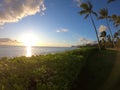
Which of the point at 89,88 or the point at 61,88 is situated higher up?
the point at 61,88

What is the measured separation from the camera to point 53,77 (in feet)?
18.1

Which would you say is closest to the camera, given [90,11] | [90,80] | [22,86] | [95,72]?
[22,86]

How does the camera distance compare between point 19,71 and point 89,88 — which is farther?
point 89,88

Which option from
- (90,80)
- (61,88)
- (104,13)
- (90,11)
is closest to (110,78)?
(90,80)

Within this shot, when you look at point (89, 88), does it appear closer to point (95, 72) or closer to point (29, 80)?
point (95, 72)

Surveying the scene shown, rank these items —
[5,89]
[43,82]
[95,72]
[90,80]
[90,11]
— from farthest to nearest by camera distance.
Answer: [90,11]
[95,72]
[90,80]
[43,82]
[5,89]

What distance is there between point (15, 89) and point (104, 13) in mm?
55064

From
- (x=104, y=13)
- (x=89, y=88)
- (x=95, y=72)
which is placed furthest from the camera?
(x=104, y=13)

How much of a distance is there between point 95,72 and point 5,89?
990 centimetres

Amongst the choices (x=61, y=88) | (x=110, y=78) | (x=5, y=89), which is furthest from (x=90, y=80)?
(x=5, y=89)

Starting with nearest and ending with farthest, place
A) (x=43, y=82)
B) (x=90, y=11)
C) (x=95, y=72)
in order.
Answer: (x=43, y=82) → (x=95, y=72) → (x=90, y=11)

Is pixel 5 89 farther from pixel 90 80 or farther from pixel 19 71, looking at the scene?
pixel 90 80

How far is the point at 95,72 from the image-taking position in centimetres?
1307

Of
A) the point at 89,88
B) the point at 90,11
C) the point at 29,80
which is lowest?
the point at 89,88
